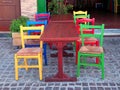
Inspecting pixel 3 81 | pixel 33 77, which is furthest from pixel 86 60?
pixel 3 81

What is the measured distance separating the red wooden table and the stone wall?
8.94ft

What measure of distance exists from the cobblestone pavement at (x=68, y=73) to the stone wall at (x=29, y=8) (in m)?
1.94

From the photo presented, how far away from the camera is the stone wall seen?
820 centimetres

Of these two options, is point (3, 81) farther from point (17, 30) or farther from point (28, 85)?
point (17, 30)

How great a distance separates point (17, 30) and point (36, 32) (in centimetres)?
107

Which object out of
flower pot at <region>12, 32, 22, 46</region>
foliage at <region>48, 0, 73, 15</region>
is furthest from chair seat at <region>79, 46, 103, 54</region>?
Answer: foliage at <region>48, 0, 73, 15</region>

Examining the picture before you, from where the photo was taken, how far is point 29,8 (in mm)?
8219

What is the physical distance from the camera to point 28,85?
462 centimetres

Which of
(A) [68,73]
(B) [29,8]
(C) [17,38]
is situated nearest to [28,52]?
(A) [68,73]

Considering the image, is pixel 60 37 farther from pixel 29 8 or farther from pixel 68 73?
pixel 29 8

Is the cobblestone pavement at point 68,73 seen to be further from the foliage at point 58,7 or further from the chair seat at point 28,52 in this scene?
the foliage at point 58,7

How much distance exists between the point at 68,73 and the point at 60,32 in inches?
31.8

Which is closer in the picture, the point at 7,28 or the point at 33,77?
the point at 33,77

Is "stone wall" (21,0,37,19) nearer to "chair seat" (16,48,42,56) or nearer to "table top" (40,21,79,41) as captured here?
"table top" (40,21,79,41)
